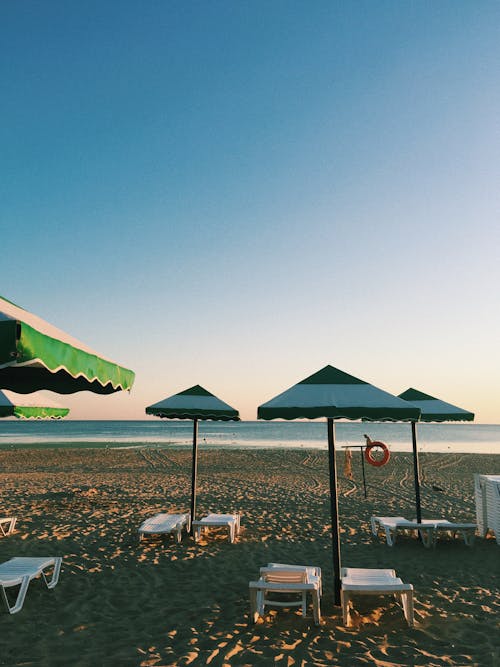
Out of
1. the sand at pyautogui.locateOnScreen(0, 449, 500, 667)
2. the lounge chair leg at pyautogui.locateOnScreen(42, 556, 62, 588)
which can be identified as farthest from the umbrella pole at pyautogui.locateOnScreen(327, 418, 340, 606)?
the lounge chair leg at pyautogui.locateOnScreen(42, 556, 62, 588)

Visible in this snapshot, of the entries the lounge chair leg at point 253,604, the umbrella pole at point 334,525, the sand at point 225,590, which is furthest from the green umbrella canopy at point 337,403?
the sand at point 225,590

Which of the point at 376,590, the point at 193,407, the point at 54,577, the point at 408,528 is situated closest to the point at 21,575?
the point at 54,577

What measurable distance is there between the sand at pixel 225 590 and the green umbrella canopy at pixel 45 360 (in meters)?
2.56

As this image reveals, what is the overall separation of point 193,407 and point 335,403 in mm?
3869

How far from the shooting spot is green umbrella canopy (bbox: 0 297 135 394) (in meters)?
2.24

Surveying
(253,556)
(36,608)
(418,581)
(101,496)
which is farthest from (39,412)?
(101,496)

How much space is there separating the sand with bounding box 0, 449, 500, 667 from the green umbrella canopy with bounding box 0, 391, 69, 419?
7.47 ft

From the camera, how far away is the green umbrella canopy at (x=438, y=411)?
28.9ft

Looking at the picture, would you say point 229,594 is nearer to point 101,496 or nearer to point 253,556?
point 253,556

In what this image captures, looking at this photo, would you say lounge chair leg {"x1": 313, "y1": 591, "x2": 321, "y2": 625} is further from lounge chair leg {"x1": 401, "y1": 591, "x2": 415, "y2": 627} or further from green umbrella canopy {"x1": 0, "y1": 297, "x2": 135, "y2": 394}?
green umbrella canopy {"x1": 0, "y1": 297, "x2": 135, "y2": 394}

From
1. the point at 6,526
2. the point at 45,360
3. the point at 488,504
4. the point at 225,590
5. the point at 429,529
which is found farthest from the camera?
the point at 6,526

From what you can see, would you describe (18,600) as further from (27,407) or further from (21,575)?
(27,407)

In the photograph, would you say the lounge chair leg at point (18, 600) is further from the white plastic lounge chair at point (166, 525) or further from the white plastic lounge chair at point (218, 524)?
the white plastic lounge chair at point (218, 524)

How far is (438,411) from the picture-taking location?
888 centimetres
